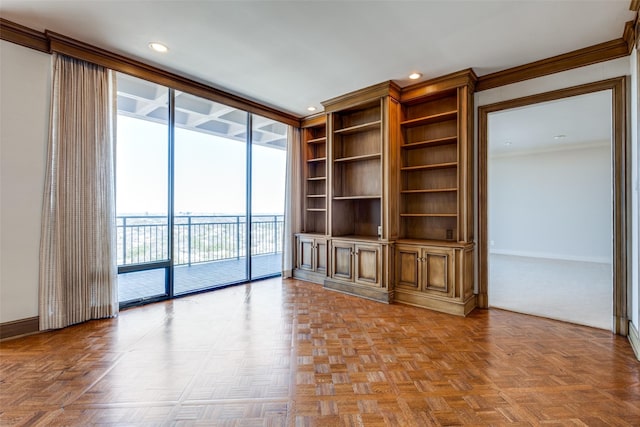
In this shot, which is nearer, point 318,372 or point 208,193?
point 318,372

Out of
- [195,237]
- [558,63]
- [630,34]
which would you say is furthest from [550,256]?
[195,237]

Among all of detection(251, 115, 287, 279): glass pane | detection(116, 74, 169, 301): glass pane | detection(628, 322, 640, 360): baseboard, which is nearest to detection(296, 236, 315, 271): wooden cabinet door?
detection(251, 115, 287, 279): glass pane

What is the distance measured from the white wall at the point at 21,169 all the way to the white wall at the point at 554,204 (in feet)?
22.8

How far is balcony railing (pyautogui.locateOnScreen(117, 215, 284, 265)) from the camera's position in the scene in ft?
12.4

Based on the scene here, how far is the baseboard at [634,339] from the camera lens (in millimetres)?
2338

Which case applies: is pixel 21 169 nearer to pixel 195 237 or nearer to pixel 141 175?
pixel 141 175

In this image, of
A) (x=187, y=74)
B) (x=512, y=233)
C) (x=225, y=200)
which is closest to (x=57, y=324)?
(x=225, y=200)

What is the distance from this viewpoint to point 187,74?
355 centimetres

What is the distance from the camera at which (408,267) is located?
12.3 ft

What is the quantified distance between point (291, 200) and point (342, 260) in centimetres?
144

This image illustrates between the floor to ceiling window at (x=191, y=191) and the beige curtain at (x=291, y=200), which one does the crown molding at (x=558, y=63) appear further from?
the floor to ceiling window at (x=191, y=191)

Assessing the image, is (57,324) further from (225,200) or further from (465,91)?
(465,91)

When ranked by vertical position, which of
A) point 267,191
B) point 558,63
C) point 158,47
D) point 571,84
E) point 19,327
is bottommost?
point 19,327

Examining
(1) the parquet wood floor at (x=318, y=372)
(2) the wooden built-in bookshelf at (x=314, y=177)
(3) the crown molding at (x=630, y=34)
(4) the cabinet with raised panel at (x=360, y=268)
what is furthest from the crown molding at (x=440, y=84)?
(1) the parquet wood floor at (x=318, y=372)
